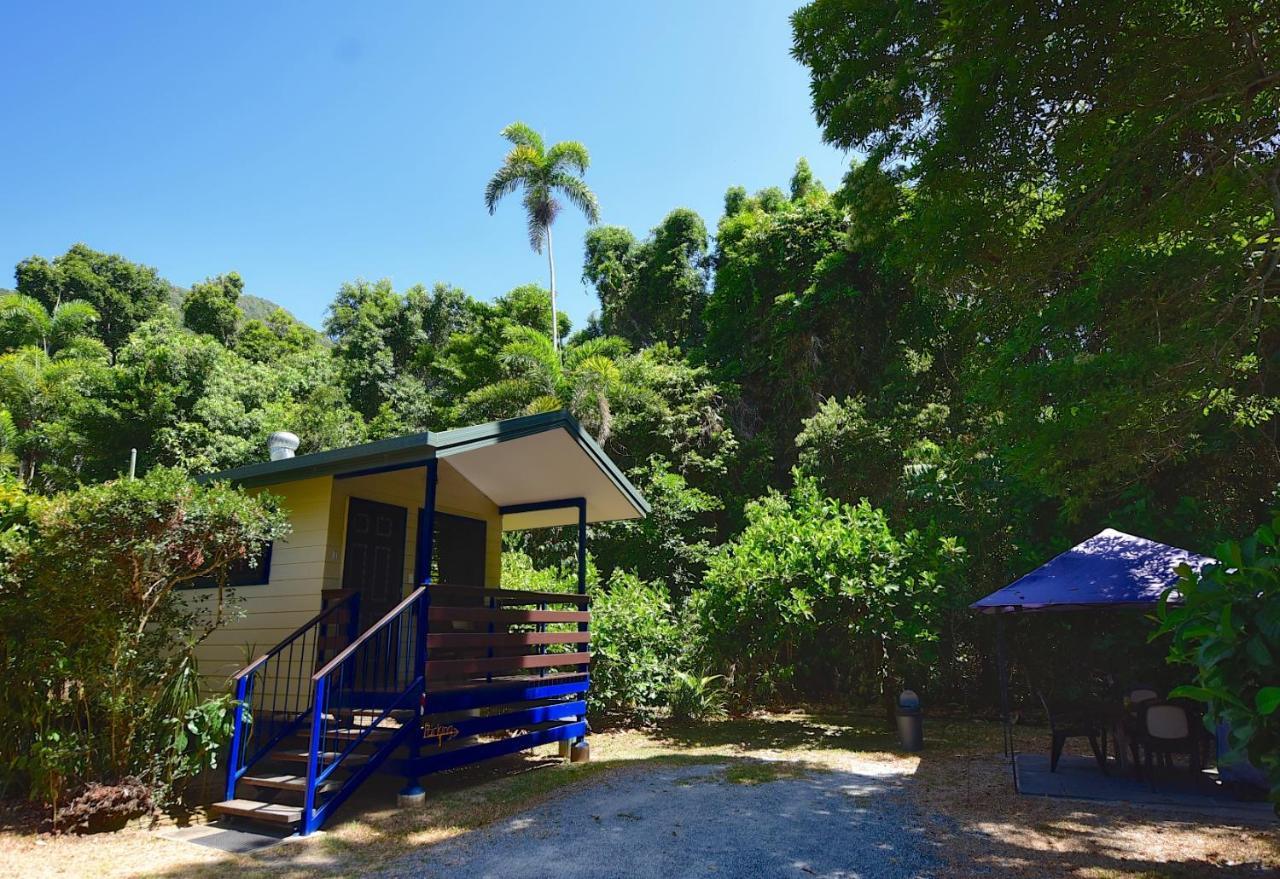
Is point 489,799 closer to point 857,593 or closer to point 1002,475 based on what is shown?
point 857,593

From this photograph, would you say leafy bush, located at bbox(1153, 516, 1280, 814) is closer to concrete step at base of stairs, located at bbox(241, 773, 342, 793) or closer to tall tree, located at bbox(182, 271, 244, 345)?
concrete step at base of stairs, located at bbox(241, 773, 342, 793)

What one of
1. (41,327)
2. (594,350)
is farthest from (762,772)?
(41,327)

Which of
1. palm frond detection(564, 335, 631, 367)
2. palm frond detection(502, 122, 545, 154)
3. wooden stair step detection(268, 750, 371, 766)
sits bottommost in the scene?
wooden stair step detection(268, 750, 371, 766)

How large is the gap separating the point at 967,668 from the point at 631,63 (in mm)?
11785

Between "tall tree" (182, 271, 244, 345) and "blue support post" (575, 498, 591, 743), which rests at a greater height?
"tall tree" (182, 271, 244, 345)

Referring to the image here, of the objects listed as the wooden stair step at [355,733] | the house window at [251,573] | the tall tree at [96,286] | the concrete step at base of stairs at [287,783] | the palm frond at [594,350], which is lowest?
the concrete step at base of stairs at [287,783]

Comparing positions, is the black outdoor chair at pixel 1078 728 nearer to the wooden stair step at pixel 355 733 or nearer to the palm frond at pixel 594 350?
the wooden stair step at pixel 355 733

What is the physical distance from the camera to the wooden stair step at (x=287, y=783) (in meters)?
5.37

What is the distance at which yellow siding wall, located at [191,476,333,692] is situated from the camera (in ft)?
24.3

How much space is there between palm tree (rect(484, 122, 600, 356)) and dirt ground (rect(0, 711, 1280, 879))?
59.3ft

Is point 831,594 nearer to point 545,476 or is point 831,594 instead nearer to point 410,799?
point 545,476

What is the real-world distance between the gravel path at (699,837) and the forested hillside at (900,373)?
12.7 ft

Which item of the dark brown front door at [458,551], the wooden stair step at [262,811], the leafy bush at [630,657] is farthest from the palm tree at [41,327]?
the wooden stair step at [262,811]

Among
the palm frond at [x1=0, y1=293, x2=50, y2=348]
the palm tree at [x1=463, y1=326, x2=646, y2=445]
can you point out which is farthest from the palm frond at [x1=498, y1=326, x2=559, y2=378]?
the palm frond at [x1=0, y1=293, x2=50, y2=348]
